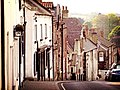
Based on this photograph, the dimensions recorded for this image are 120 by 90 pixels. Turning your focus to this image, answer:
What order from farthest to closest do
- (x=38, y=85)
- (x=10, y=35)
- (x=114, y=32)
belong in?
1. (x=114, y=32)
2. (x=38, y=85)
3. (x=10, y=35)

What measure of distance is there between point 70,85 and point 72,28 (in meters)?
0.56

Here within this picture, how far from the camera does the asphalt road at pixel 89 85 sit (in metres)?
3.05

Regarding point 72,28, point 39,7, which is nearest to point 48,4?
point 39,7

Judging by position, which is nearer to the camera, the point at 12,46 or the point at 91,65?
the point at 12,46

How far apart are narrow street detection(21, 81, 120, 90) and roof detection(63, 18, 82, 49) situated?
1.26 feet

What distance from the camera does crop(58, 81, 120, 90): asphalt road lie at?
10.0 ft

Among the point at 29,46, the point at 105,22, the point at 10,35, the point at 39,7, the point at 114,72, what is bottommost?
the point at 114,72

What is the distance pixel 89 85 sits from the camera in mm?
3098

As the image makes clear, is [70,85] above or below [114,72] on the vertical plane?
below

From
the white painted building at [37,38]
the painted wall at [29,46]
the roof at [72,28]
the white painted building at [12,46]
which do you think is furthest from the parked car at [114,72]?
the white painted building at [12,46]

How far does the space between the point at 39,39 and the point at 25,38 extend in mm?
144

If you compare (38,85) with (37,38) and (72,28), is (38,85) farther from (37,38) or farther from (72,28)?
(72,28)

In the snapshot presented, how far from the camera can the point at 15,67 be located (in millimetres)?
2885

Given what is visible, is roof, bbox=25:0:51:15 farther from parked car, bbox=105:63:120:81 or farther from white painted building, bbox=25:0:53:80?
parked car, bbox=105:63:120:81
